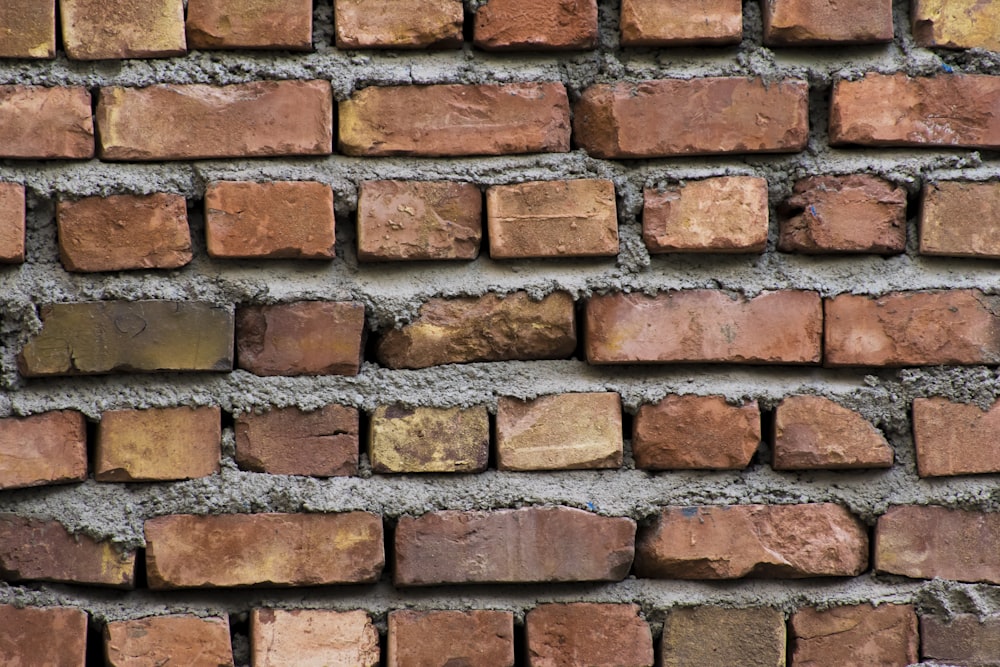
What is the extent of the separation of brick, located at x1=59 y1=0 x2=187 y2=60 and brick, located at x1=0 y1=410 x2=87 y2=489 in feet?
1.19

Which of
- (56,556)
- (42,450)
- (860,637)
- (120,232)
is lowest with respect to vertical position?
(860,637)

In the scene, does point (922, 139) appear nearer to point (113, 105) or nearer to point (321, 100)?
point (321, 100)

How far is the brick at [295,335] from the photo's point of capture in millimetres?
935

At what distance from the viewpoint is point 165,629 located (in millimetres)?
915

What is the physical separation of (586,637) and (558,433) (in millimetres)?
207

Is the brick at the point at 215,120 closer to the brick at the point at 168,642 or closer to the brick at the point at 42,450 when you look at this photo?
the brick at the point at 42,450

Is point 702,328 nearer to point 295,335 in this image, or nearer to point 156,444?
point 295,335

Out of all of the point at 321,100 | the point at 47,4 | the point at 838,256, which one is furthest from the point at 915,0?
the point at 47,4

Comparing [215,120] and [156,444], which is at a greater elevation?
[215,120]

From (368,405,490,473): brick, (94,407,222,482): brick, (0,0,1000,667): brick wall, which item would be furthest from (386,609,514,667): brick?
(94,407,222,482): brick

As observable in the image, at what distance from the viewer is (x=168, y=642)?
91cm

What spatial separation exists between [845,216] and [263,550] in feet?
2.24

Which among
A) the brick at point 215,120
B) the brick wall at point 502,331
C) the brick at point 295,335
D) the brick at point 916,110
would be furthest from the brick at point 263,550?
the brick at point 916,110

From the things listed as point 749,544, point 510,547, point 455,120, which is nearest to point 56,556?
point 510,547
